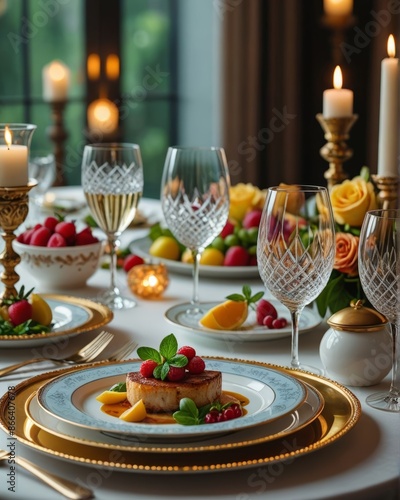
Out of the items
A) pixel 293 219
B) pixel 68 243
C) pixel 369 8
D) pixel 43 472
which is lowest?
pixel 43 472

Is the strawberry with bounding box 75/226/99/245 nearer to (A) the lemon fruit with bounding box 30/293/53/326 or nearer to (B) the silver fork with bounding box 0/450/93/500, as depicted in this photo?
(A) the lemon fruit with bounding box 30/293/53/326

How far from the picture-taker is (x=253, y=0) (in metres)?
4.47

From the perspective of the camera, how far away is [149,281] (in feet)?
5.41

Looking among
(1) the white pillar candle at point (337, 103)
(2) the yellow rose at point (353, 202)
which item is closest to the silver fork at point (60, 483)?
(2) the yellow rose at point (353, 202)

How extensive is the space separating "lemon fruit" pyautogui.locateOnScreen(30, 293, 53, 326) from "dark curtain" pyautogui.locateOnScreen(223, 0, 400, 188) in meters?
3.19

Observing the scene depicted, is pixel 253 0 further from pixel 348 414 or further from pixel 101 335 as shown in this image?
pixel 348 414

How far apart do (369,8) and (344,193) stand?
3543mm

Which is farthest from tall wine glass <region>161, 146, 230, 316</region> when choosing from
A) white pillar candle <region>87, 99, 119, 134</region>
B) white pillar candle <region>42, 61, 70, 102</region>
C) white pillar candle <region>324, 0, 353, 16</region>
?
white pillar candle <region>87, 99, 119, 134</region>

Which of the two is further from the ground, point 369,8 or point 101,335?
point 369,8

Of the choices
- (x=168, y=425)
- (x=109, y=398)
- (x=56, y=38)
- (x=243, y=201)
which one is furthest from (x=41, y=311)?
(x=56, y=38)

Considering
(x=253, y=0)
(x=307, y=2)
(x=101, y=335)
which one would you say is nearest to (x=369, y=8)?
(x=307, y=2)

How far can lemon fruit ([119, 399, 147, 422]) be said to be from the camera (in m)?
0.96

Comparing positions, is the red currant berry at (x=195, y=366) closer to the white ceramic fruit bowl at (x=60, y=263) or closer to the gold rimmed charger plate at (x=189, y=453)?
the gold rimmed charger plate at (x=189, y=453)

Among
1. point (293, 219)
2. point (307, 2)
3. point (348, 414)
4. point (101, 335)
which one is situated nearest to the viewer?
point (348, 414)
